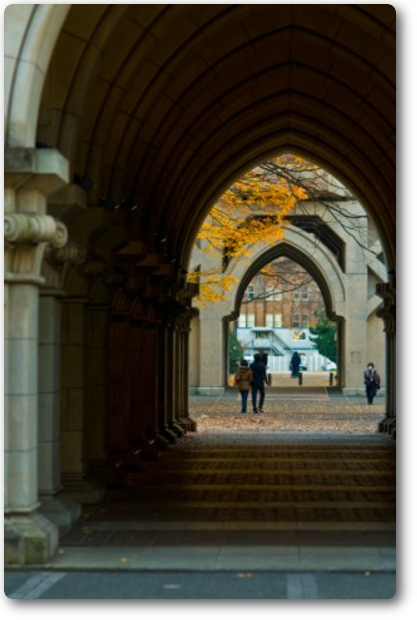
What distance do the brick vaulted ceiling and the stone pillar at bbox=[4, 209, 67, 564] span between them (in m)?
2.48

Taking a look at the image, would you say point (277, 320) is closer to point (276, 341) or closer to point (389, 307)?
point (276, 341)

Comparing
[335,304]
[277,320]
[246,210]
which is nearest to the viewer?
[246,210]

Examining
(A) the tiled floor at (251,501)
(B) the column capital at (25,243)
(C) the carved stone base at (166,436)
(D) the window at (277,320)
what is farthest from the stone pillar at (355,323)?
(D) the window at (277,320)

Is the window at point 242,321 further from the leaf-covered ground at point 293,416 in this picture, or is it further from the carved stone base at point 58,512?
the carved stone base at point 58,512

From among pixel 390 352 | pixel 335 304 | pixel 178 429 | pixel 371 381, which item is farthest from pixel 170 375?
pixel 335 304

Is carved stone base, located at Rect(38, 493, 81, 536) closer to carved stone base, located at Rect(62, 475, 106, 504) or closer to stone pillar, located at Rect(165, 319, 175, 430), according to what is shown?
Result: carved stone base, located at Rect(62, 475, 106, 504)

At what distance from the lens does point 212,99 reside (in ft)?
71.1

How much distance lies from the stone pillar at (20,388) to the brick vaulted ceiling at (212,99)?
8.14 ft

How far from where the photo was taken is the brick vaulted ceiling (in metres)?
12.9

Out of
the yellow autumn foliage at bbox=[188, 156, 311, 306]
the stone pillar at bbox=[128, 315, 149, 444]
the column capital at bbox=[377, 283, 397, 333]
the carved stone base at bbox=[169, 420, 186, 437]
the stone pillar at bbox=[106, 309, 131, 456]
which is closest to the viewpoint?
the stone pillar at bbox=[106, 309, 131, 456]

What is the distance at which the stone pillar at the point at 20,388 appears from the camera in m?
10.4

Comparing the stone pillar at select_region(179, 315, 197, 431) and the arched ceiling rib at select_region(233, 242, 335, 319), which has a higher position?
the arched ceiling rib at select_region(233, 242, 335, 319)

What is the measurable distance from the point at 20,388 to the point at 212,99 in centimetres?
1208

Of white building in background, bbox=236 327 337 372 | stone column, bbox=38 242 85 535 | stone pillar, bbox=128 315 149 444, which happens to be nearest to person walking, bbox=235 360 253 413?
stone pillar, bbox=128 315 149 444
